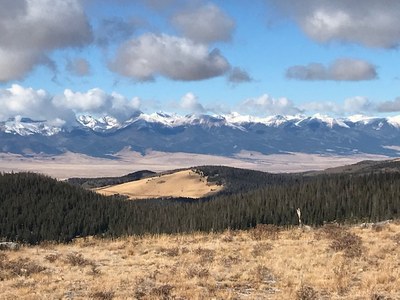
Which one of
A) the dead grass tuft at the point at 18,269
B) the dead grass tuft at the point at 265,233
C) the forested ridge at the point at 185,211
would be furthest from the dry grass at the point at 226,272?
the forested ridge at the point at 185,211

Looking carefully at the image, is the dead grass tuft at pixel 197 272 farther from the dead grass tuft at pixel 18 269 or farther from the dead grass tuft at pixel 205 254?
the dead grass tuft at pixel 18 269

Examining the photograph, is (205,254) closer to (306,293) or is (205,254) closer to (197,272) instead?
(197,272)

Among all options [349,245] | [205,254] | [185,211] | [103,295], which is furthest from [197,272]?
[185,211]

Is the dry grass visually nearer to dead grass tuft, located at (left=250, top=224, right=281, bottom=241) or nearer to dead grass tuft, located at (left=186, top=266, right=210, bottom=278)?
dead grass tuft, located at (left=186, top=266, right=210, bottom=278)

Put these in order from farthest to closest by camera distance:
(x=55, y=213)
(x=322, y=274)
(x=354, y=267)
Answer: (x=55, y=213)
(x=354, y=267)
(x=322, y=274)

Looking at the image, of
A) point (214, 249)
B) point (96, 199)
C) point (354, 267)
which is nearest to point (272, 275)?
point (354, 267)

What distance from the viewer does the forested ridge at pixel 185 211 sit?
250 ft

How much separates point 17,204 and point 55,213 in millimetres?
8038

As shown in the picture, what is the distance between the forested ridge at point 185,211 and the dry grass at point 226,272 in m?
33.0

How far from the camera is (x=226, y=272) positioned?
2805 centimetres

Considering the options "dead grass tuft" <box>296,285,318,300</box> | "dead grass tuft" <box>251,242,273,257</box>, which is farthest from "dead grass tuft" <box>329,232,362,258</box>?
"dead grass tuft" <box>296,285,318,300</box>

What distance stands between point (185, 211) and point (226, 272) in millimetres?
65875

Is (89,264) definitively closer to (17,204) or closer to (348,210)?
(348,210)

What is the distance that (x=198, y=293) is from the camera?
72.1ft
